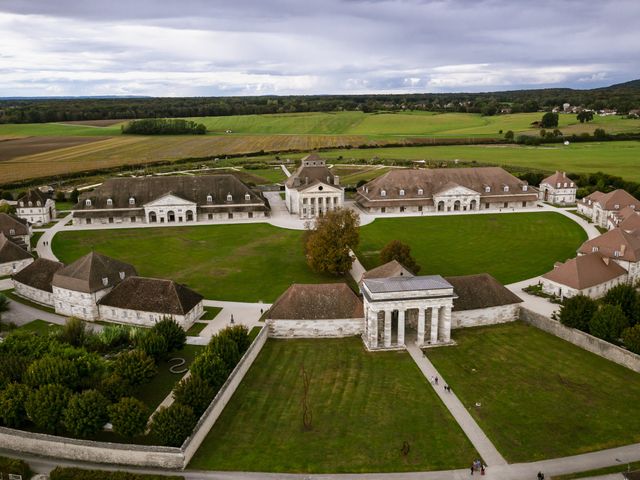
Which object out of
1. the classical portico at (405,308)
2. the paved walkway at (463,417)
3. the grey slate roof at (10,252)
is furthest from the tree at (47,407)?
the grey slate roof at (10,252)

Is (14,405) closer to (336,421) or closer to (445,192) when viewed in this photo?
(336,421)

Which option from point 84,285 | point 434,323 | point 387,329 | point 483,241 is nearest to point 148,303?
point 84,285

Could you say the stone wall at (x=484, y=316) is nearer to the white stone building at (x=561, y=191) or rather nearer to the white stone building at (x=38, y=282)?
the white stone building at (x=38, y=282)

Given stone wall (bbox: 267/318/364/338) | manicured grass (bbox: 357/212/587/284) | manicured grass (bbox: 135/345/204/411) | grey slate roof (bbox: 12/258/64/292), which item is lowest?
manicured grass (bbox: 357/212/587/284)

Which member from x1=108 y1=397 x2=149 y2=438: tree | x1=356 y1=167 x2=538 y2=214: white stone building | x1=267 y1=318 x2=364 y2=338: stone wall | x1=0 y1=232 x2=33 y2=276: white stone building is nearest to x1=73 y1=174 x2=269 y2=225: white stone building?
x1=356 y1=167 x2=538 y2=214: white stone building

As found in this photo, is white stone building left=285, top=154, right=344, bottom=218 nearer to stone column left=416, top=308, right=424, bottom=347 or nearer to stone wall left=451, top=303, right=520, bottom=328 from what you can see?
stone wall left=451, top=303, right=520, bottom=328

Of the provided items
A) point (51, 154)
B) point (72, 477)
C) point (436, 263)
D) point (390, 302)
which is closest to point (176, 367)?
point (72, 477)
